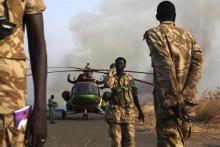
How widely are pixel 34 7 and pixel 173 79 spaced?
2.56 meters

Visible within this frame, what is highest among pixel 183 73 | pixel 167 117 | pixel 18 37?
pixel 18 37

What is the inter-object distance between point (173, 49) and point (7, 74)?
2.88 meters

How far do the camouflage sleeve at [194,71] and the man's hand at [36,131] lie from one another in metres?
2.75

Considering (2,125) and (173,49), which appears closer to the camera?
(2,125)

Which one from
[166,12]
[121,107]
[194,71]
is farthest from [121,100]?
[194,71]

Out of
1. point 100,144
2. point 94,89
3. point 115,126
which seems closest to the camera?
point 115,126

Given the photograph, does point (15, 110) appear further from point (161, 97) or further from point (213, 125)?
point (213, 125)

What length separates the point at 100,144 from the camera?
14891 millimetres

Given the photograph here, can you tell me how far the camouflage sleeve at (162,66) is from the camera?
547 cm

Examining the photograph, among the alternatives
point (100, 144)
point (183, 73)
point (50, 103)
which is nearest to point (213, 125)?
point (100, 144)

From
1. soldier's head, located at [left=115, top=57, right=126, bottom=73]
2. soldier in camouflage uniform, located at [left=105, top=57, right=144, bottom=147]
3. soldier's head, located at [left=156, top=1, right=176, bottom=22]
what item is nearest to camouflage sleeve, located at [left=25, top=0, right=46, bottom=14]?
soldier's head, located at [left=156, top=1, right=176, bottom=22]

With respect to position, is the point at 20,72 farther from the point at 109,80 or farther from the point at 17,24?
the point at 109,80

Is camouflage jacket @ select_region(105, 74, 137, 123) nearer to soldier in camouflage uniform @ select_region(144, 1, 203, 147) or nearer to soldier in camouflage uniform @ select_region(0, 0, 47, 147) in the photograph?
soldier in camouflage uniform @ select_region(144, 1, 203, 147)

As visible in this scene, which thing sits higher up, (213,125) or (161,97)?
(161,97)
